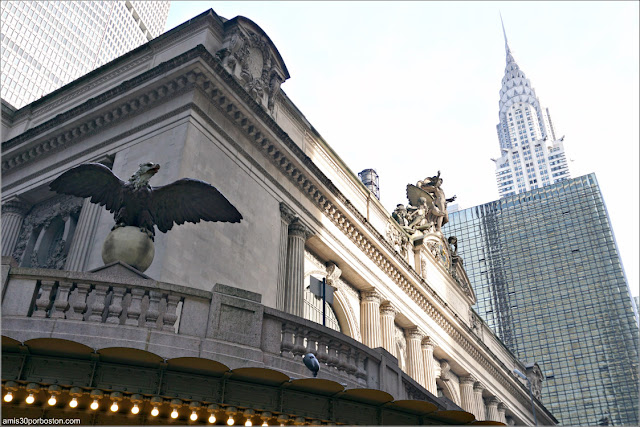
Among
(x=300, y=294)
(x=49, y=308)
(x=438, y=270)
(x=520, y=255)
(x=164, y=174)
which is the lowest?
(x=49, y=308)

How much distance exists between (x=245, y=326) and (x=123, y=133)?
13240 millimetres

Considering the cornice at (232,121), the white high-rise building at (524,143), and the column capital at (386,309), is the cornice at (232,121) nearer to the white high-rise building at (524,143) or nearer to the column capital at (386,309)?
the column capital at (386,309)

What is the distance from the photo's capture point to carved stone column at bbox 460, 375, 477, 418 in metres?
39.4

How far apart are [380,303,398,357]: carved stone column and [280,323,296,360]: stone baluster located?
18.4 meters

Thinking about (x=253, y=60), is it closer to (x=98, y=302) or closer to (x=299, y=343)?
(x=299, y=343)

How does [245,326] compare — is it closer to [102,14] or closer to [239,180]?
[239,180]

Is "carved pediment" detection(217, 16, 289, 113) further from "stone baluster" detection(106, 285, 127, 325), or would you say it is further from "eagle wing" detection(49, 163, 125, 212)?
"stone baluster" detection(106, 285, 127, 325)

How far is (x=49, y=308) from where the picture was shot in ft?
34.0

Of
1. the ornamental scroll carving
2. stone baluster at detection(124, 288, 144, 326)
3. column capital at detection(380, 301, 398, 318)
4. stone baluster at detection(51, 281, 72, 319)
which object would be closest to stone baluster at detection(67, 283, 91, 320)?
stone baluster at detection(51, 281, 72, 319)

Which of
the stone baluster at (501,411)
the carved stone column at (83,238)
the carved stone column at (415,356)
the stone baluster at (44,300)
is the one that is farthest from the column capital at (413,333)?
the stone baluster at (44,300)

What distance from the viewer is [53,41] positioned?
9162 cm

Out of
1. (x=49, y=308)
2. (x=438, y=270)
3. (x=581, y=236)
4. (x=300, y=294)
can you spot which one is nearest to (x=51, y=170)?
(x=300, y=294)

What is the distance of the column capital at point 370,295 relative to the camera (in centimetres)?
3034

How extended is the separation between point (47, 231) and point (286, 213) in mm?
9387
